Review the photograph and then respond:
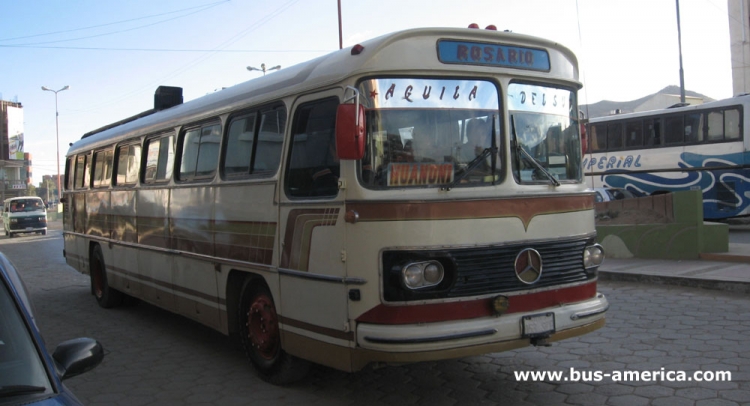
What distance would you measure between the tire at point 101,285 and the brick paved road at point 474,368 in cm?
124

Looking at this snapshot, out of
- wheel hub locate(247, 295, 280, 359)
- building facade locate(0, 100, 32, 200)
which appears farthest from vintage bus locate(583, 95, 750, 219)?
building facade locate(0, 100, 32, 200)

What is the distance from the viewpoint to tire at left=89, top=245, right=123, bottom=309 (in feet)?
33.2

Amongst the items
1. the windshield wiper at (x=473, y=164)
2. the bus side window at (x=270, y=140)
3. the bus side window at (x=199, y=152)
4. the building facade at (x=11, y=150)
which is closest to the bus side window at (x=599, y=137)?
the bus side window at (x=199, y=152)

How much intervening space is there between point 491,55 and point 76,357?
11.9 ft

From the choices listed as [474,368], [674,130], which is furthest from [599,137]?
[474,368]

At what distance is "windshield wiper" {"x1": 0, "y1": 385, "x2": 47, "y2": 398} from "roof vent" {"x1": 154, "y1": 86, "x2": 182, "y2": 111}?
277 inches

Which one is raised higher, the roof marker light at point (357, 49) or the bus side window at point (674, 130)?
the bus side window at point (674, 130)

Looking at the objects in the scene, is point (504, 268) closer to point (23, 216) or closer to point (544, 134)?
point (544, 134)

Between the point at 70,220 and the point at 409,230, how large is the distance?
9.53m

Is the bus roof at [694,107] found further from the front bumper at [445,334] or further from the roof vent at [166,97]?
the front bumper at [445,334]

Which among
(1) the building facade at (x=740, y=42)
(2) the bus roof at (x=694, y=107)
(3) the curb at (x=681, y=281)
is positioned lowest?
(3) the curb at (x=681, y=281)

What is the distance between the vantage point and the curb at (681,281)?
29.7ft

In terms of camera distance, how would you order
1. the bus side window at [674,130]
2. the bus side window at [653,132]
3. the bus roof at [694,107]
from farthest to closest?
1. the bus side window at [653,132]
2. the bus side window at [674,130]
3. the bus roof at [694,107]

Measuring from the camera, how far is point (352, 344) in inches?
186
